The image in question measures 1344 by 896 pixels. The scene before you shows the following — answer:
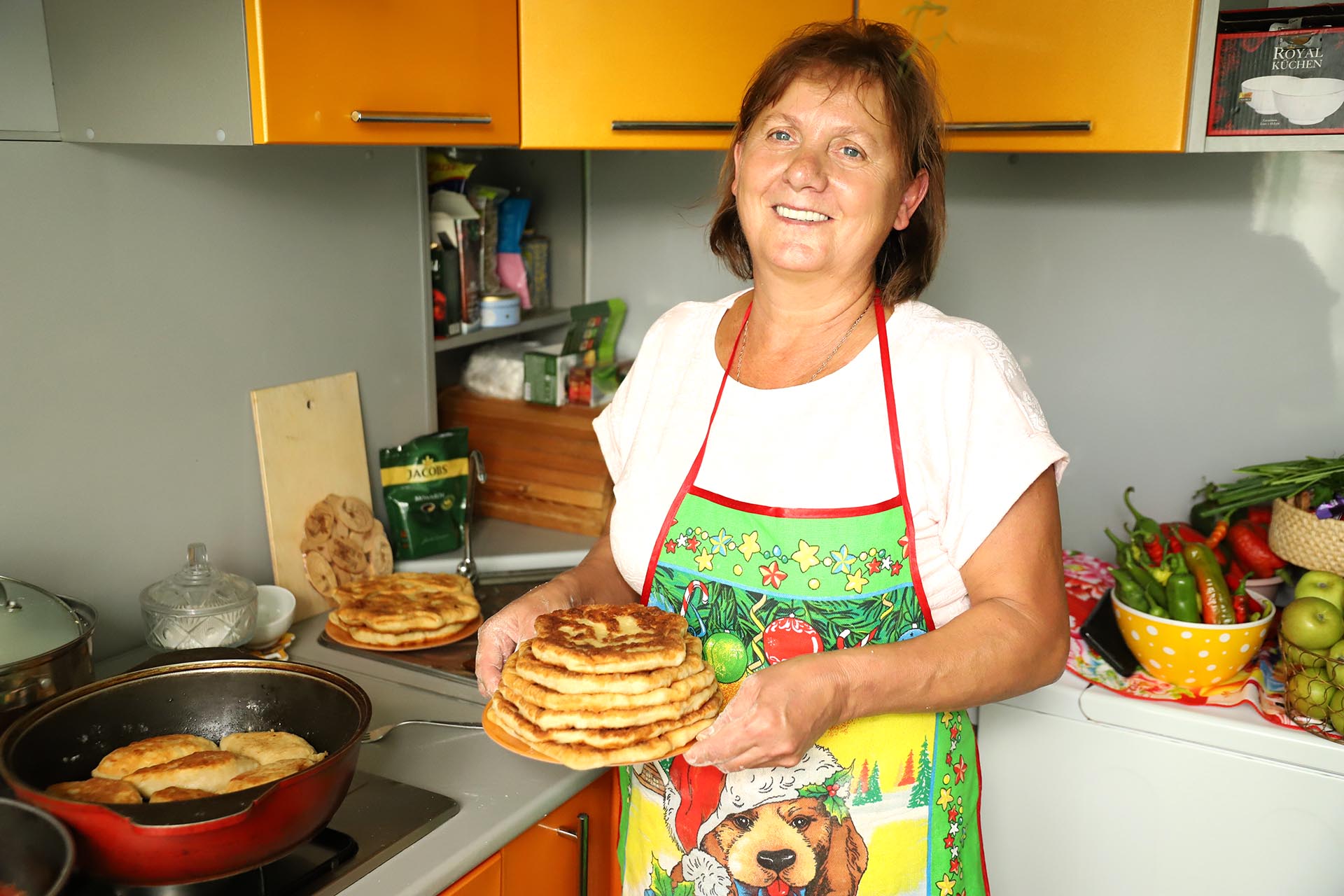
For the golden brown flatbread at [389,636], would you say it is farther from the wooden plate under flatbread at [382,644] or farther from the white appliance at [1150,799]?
the white appliance at [1150,799]

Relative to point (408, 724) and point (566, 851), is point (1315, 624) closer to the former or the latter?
point (566, 851)

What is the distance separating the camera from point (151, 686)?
1.24 m

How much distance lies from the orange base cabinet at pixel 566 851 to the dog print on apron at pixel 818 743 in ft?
0.53

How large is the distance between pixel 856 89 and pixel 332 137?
606mm

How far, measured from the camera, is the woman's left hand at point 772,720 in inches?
40.6

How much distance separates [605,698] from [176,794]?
0.42m

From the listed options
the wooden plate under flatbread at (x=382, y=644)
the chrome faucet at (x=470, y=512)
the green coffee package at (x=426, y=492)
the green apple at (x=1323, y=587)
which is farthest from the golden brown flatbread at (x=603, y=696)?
the green apple at (x=1323, y=587)

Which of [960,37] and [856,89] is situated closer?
[856,89]

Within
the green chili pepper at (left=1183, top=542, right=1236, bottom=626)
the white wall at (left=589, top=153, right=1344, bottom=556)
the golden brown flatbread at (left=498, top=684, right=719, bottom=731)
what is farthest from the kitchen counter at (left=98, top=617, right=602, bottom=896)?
the white wall at (left=589, top=153, right=1344, bottom=556)

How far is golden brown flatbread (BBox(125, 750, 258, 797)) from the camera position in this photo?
1.12m

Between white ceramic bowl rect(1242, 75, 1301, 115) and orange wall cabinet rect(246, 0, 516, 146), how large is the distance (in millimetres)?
948

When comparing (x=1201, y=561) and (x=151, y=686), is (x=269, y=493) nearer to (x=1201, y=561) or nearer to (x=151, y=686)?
(x=151, y=686)

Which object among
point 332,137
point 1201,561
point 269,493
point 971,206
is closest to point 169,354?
point 269,493

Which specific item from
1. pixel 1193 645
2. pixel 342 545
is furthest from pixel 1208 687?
pixel 342 545
